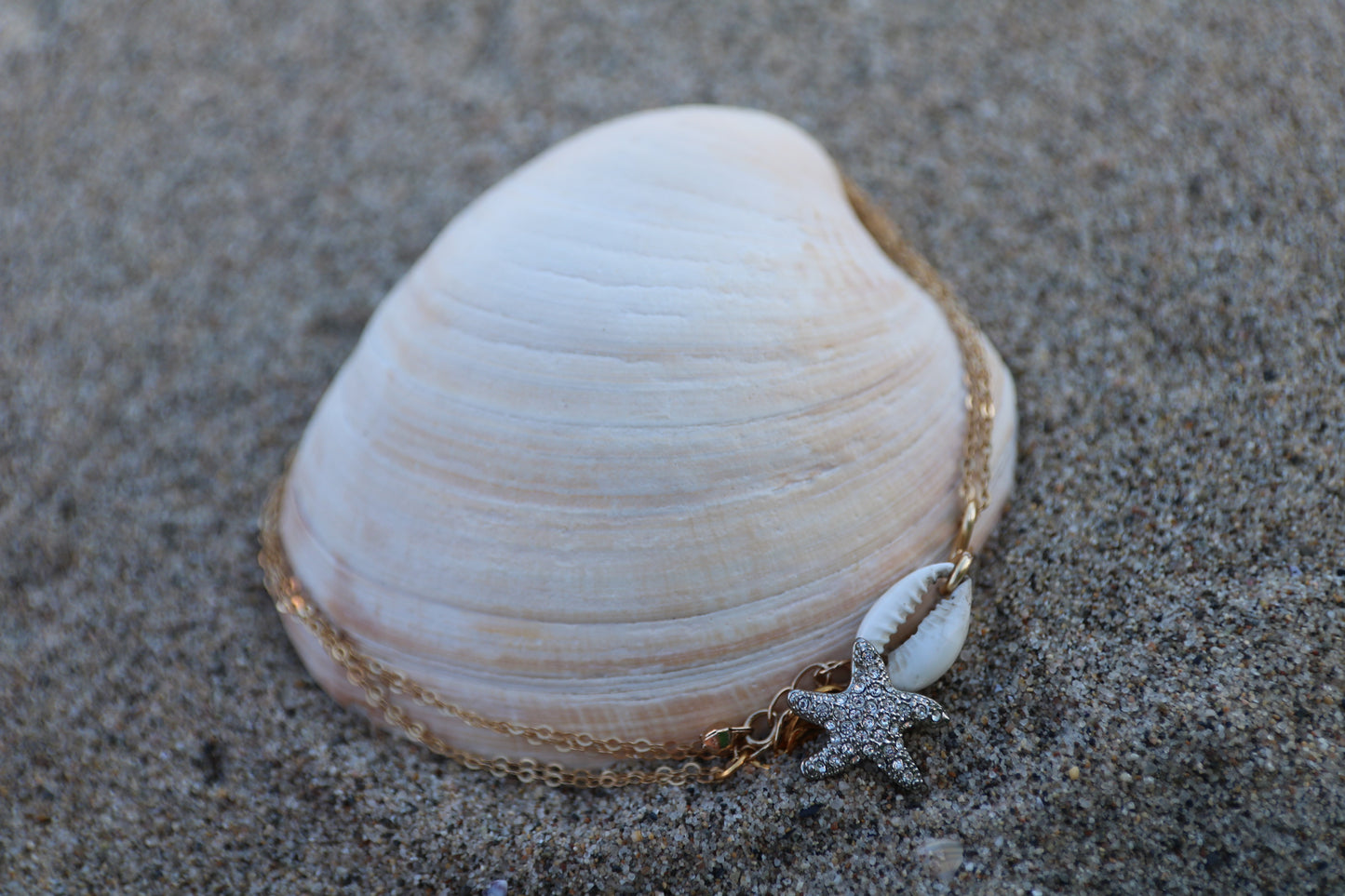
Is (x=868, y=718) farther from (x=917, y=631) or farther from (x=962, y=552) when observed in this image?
(x=962, y=552)

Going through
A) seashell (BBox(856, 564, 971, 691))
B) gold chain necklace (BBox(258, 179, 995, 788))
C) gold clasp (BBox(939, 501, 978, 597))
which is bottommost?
gold chain necklace (BBox(258, 179, 995, 788))

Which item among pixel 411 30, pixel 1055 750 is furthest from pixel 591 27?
pixel 1055 750

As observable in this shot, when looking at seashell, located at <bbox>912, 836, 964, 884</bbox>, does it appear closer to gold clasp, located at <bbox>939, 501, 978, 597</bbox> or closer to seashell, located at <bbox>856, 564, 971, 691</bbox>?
seashell, located at <bbox>856, 564, 971, 691</bbox>

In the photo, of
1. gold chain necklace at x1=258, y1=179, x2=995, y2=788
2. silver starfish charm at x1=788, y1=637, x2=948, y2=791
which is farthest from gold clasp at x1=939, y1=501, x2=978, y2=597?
silver starfish charm at x1=788, y1=637, x2=948, y2=791

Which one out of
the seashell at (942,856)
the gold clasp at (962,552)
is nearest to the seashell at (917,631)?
the gold clasp at (962,552)

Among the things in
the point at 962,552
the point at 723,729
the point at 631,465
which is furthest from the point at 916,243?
the point at 723,729

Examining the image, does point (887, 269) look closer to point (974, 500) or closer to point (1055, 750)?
point (974, 500)

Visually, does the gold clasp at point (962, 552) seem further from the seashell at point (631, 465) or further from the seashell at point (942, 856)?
the seashell at point (942, 856)

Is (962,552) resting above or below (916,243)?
below
